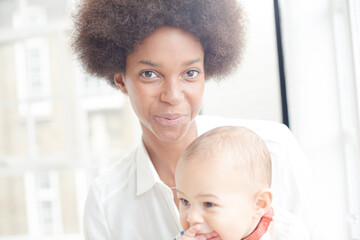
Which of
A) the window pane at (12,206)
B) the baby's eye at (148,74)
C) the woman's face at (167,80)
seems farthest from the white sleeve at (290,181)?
the window pane at (12,206)

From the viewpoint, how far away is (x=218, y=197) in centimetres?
100

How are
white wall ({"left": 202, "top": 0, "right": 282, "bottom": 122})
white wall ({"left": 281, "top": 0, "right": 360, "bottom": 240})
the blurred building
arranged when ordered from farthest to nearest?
the blurred building → white wall ({"left": 202, "top": 0, "right": 282, "bottom": 122}) → white wall ({"left": 281, "top": 0, "right": 360, "bottom": 240})

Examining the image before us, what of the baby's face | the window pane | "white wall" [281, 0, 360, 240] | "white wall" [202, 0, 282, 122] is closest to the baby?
the baby's face

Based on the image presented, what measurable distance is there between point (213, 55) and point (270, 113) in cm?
83

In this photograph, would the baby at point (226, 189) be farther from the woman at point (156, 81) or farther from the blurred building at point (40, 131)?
the blurred building at point (40, 131)

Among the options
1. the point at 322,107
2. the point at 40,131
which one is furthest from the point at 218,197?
the point at 40,131

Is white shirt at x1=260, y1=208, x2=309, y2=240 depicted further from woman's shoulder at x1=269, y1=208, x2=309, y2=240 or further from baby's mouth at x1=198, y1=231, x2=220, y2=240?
baby's mouth at x1=198, y1=231, x2=220, y2=240

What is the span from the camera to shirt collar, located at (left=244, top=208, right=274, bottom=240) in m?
1.06

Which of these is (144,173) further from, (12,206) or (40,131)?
(12,206)

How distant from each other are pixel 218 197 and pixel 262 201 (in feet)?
0.44

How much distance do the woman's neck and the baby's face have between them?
0.41 metres

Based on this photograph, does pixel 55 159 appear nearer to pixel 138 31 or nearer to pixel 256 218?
pixel 138 31

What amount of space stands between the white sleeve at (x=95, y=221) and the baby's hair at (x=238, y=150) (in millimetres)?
529

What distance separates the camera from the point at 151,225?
4.68ft
